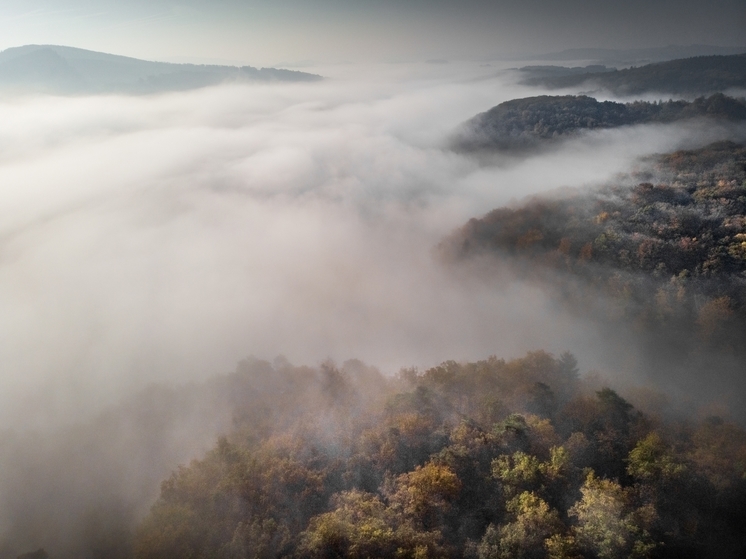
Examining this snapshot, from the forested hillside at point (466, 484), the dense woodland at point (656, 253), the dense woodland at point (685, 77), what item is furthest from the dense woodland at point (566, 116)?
the forested hillside at point (466, 484)

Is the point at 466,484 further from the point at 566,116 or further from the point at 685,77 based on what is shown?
the point at 685,77

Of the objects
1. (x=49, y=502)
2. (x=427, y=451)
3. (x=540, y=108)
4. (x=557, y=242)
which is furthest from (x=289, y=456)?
(x=540, y=108)

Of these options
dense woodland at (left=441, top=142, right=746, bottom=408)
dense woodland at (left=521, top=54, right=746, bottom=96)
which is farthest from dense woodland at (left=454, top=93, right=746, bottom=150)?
dense woodland at (left=441, top=142, right=746, bottom=408)

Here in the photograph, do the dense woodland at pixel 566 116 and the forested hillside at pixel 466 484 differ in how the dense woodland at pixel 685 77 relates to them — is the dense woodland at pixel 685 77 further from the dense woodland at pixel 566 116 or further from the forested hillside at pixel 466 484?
the forested hillside at pixel 466 484

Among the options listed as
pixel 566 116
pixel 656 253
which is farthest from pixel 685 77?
pixel 656 253

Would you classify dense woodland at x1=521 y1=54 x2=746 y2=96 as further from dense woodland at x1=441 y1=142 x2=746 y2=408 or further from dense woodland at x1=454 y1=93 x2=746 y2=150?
dense woodland at x1=441 y1=142 x2=746 y2=408

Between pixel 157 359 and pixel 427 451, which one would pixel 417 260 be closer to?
pixel 157 359
